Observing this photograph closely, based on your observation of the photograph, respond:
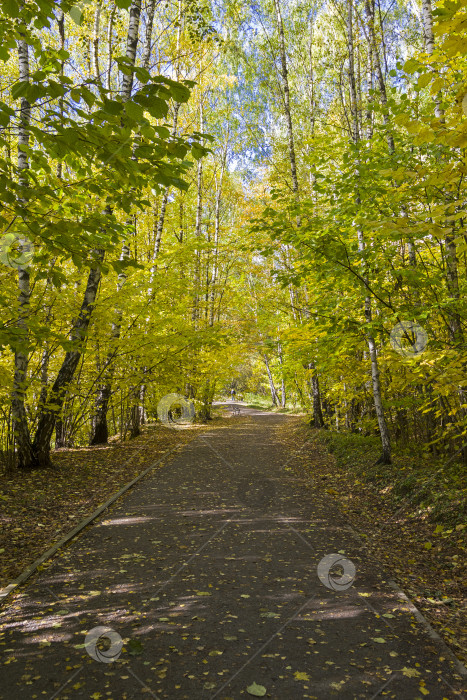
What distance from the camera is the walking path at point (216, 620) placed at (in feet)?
9.19

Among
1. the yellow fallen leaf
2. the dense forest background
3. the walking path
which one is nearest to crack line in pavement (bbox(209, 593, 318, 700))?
the walking path

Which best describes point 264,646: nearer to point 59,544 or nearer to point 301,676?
point 301,676

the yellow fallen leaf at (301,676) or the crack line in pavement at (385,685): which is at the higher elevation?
the yellow fallen leaf at (301,676)

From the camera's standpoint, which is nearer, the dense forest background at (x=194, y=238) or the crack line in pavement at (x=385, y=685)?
the crack line in pavement at (x=385, y=685)

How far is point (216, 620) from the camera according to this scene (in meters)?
3.54

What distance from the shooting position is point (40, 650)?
3.10 meters

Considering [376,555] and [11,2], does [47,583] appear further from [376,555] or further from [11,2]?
[11,2]

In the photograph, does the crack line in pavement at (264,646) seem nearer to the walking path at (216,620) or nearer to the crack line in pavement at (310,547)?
the walking path at (216,620)

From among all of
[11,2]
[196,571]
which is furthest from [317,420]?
[11,2]

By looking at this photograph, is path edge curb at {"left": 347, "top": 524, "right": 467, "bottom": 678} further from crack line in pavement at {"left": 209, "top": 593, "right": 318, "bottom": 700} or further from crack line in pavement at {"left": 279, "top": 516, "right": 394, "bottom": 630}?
crack line in pavement at {"left": 209, "top": 593, "right": 318, "bottom": 700}

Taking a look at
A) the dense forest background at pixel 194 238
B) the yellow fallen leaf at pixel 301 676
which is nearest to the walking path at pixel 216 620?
the yellow fallen leaf at pixel 301 676

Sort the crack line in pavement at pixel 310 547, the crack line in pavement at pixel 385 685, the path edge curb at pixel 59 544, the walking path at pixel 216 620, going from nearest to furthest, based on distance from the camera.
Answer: the crack line in pavement at pixel 385 685 → the walking path at pixel 216 620 → the crack line in pavement at pixel 310 547 → the path edge curb at pixel 59 544

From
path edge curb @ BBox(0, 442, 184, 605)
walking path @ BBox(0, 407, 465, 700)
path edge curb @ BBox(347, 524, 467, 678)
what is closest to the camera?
walking path @ BBox(0, 407, 465, 700)

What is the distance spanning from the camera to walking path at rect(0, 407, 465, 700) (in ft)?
9.19
